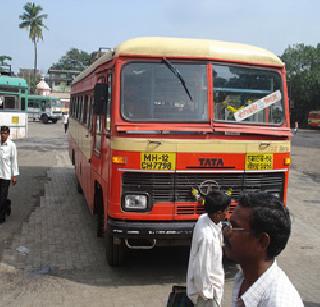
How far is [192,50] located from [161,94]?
2.26ft

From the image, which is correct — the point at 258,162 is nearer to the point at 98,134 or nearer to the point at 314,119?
the point at 98,134

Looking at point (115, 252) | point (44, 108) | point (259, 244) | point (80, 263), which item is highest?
point (44, 108)

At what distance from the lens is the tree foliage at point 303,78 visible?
7119 cm

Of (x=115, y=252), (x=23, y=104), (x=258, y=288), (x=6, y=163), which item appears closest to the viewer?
(x=258, y=288)

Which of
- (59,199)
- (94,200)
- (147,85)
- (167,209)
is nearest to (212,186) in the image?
(167,209)

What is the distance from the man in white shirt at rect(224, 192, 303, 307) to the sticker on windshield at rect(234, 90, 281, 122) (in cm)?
435

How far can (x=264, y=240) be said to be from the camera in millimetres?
2000

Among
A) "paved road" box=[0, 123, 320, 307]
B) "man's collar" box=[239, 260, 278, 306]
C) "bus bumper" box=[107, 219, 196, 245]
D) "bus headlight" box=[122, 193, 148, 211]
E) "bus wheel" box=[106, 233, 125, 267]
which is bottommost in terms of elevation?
"paved road" box=[0, 123, 320, 307]

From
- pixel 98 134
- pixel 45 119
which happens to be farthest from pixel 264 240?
pixel 45 119

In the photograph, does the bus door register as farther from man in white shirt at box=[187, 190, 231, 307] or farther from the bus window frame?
man in white shirt at box=[187, 190, 231, 307]

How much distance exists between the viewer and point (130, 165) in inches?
232

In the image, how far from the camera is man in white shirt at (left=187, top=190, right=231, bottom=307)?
12.8ft

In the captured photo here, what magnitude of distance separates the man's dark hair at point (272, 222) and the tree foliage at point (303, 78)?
2647 inches

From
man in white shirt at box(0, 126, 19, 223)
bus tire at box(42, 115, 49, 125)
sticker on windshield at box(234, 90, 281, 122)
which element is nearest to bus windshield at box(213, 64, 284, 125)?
sticker on windshield at box(234, 90, 281, 122)
